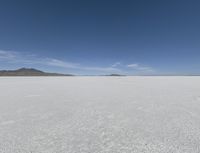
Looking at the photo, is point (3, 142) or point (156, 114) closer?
point (3, 142)

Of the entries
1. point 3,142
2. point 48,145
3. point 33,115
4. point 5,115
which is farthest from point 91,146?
point 5,115

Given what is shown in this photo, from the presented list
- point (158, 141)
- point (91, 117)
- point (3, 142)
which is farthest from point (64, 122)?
point (158, 141)

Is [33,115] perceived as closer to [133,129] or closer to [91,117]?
[91,117]

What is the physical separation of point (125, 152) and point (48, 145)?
40.2 inches

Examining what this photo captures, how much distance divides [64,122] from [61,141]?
745 millimetres

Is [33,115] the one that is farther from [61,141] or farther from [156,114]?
[156,114]

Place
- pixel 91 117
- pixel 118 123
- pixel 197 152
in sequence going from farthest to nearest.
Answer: pixel 91 117 < pixel 118 123 < pixel 197 152

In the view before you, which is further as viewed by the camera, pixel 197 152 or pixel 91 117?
pixel 91 117

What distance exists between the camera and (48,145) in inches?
69.6

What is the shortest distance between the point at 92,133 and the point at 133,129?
72cm

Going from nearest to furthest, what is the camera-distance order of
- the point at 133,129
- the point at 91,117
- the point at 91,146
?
the point at 91,146 < the point at 133,129 < the point at 91,117

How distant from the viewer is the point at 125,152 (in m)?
1.61

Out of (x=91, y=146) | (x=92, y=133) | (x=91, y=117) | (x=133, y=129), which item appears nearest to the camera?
(x=91, y=146)

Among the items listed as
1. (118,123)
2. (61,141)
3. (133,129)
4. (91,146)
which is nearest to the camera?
(91,146)
